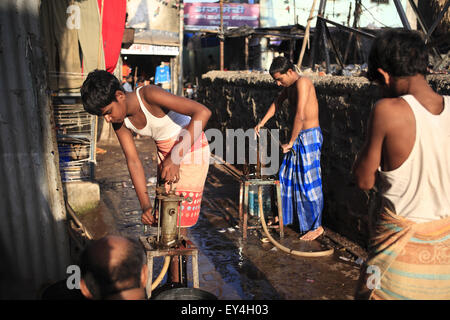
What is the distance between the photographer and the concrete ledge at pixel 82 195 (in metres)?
5.36

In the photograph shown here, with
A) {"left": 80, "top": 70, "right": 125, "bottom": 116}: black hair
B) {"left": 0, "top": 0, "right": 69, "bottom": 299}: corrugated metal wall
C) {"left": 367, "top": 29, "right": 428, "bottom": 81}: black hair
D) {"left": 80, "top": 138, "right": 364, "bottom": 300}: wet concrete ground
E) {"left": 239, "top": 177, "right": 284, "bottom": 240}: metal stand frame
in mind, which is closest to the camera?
{"left": 367, "top": 29, "right": 428, "bottom": 81}: black hair

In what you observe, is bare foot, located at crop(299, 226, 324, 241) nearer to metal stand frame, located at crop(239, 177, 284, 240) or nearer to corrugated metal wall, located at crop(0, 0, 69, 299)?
metal stand frame, located at crop(239, 177, 284, 240)

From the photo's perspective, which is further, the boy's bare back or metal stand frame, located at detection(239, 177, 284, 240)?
metal stand frame, located at detection(239, 177, 284, 240)

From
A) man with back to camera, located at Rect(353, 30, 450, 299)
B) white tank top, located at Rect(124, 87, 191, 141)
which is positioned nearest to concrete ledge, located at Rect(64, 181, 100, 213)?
white tank top, located at Rect(124, 87, 191, 141)

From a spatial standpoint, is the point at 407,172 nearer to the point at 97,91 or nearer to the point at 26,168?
the point at 97,91

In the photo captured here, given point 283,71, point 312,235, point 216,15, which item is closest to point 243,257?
point 312,235

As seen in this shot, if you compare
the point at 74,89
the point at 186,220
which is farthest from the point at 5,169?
the point at 74,89

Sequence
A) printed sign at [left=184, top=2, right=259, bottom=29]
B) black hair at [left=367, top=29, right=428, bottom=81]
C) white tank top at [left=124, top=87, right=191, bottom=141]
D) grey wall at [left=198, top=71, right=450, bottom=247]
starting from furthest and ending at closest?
printed sign at [left=184, top=2, right=259, bottom=29]
grey wall at [left=198, top=71, right=450, bottom=247]
white tank top at [left=124, top=87, right=191, bottom=141]
black hair at [left=367, top=29, right=428, bottom=81]

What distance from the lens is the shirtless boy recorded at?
4.53m

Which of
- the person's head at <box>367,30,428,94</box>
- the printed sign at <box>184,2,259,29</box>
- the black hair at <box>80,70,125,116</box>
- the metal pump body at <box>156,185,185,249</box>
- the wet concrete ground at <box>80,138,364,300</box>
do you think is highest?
the printed sign at <box>184,2,259,29</box>

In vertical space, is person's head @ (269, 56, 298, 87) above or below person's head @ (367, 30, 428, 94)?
below

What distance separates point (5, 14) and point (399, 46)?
240cm

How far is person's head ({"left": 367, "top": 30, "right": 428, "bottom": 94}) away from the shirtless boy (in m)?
2.78

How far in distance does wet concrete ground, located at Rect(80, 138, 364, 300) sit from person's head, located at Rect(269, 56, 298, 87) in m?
1.89
